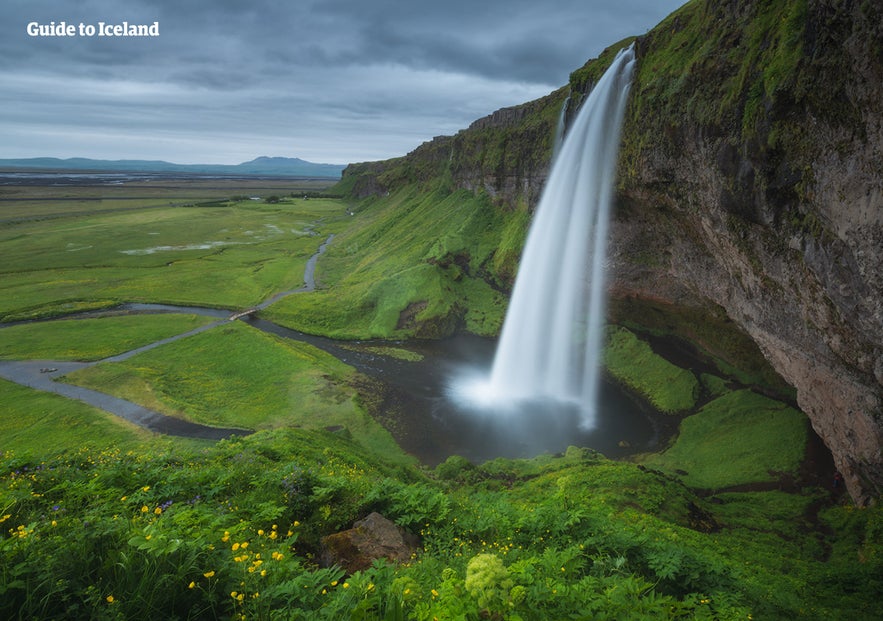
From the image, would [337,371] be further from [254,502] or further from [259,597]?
[259,597]

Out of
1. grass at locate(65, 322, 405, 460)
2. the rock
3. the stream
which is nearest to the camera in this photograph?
the rock

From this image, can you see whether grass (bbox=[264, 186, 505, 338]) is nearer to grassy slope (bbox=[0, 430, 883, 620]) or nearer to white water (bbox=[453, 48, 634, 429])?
white water (bbox=[453, 48, 634, 429])

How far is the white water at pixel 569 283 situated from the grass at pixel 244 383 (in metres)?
10.8

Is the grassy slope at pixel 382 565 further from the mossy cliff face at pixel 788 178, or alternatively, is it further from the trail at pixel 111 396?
the trail at pixel 111 396

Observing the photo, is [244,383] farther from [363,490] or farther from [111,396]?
[363,490]

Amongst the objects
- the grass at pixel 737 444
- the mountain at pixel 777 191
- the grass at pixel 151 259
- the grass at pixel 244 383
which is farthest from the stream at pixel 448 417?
the grass at pixel 151 259

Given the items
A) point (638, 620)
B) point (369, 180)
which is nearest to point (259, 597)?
point (638, 620)

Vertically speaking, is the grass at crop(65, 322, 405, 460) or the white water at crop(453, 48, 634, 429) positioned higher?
the white water at crop(453, 48, 634, 429)

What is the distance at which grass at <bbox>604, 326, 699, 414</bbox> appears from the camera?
34656 mm

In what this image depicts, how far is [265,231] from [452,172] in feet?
203

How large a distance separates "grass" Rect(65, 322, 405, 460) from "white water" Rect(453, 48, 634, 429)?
10797 mm

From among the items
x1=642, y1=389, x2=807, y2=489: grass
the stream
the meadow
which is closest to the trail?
the stream

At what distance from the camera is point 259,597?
17.3 ft

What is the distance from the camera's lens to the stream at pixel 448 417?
30391mm
